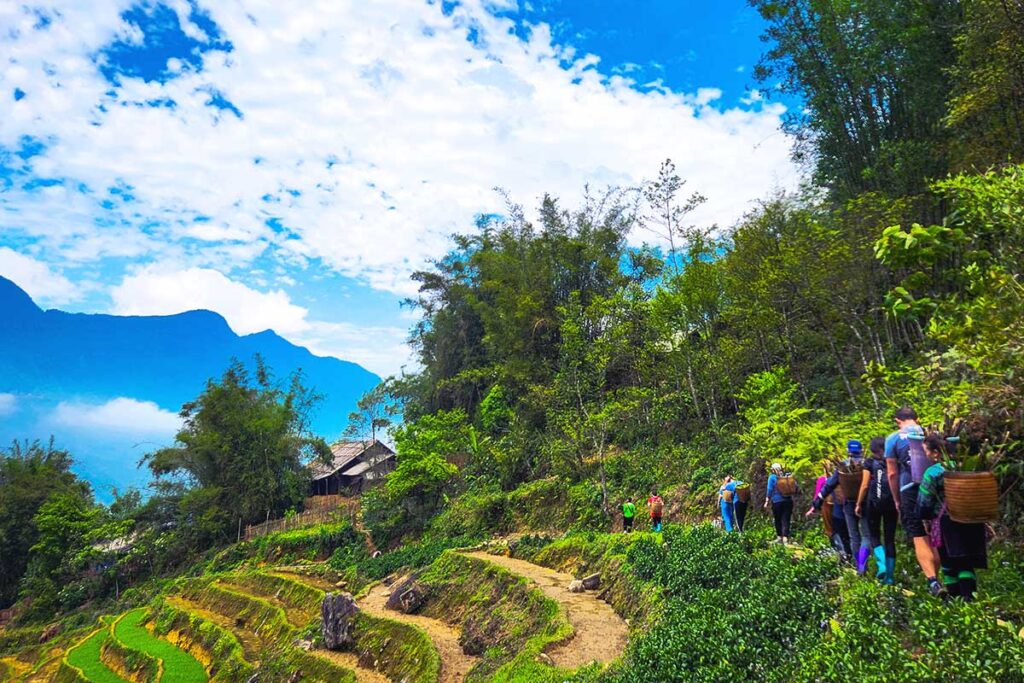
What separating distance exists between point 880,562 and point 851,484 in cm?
86

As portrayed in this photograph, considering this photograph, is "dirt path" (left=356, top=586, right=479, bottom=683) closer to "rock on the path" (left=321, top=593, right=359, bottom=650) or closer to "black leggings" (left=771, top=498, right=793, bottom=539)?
"rock on the path" (left=321, top=593, right=359, bottom=650)

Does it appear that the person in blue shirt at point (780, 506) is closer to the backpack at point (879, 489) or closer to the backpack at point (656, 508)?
the backpack at point (879, 489)

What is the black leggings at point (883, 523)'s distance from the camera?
570cm

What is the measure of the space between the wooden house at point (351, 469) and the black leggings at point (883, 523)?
37.8 m

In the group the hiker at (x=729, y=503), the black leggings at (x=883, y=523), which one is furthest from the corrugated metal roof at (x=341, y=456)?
the black leggings at (x=883, y=523)

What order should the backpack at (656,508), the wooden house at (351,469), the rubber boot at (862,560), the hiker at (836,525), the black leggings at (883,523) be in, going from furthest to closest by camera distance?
the wooden house at (351,469) → the backpack at (656,508) → the hiker at (836,525) → the rubber boot at (862,560) → the black leggings at (883,523)

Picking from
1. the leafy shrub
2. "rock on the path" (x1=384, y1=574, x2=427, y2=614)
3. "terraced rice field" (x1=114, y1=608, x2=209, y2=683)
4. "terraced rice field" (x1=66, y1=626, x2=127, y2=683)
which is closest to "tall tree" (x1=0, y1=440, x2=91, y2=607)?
"terraced rice field" (x1=114, y1=608, x2=209, y2=683)

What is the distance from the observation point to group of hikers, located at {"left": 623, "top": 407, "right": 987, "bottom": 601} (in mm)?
4594

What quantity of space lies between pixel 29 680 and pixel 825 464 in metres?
29.8

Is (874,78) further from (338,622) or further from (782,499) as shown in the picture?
(338,622)

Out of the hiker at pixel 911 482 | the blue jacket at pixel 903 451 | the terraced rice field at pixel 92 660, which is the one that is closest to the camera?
the hiker at pixel 911 482

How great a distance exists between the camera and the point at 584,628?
9.45 metres

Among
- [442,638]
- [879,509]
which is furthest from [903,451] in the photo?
[442,638]

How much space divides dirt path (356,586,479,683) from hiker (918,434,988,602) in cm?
843
